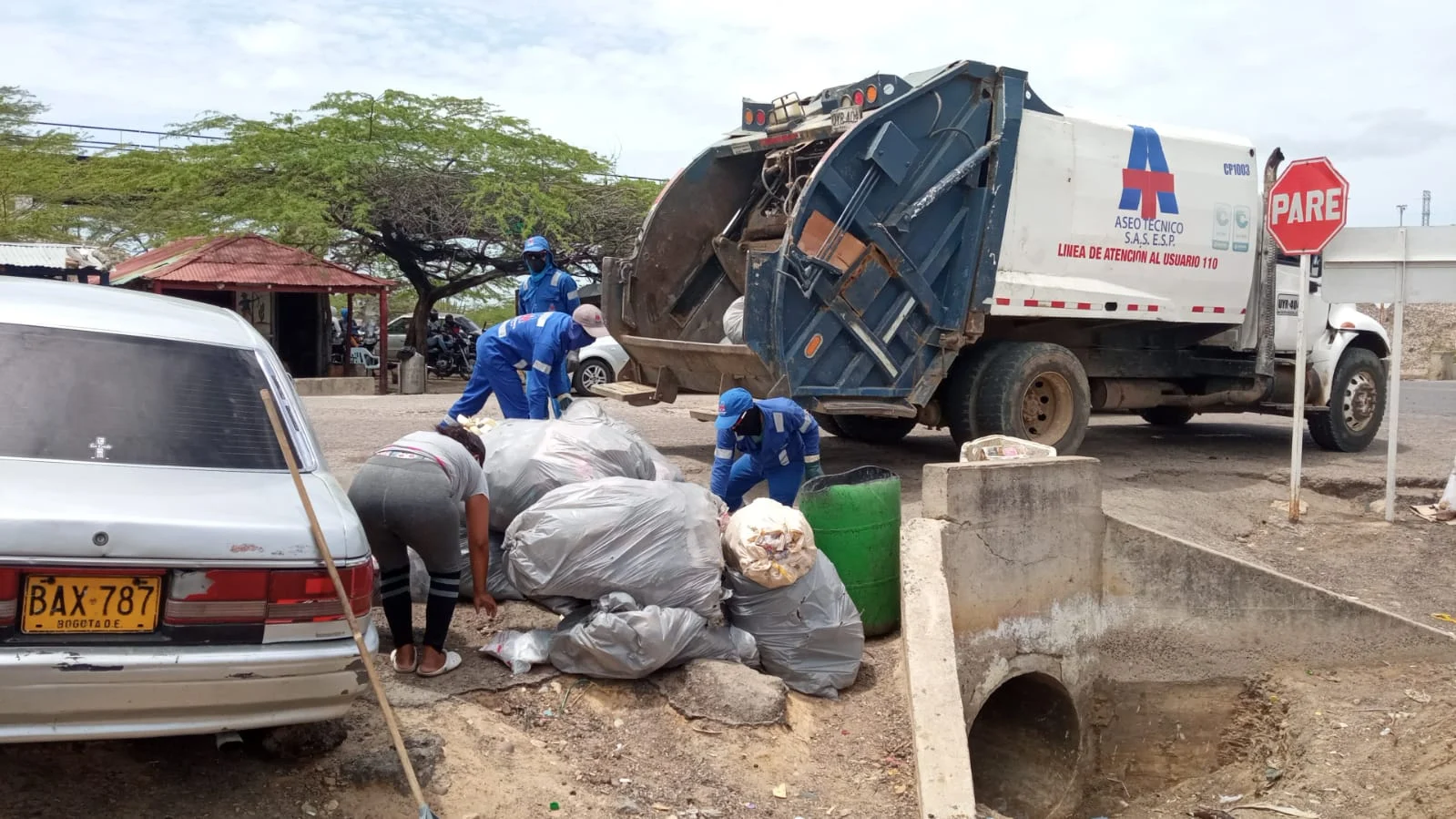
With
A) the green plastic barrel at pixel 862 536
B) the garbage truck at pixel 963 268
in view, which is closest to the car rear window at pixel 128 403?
the green plastic barrel at pixel 862 536

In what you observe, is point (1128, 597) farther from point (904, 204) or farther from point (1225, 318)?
point (1225, 318)

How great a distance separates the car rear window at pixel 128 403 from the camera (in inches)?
110

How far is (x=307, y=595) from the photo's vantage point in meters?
2.75

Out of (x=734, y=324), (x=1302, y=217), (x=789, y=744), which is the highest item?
(x=1302, y=217)

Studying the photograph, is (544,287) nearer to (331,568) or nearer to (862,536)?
(862,536)

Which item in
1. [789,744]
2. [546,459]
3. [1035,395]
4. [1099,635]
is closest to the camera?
[789,744]

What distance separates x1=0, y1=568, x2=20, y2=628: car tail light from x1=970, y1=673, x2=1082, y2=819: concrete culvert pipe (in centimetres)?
487

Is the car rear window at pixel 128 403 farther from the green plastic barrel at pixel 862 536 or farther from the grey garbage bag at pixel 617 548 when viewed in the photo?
the green plastic barrel at pixel 862 536

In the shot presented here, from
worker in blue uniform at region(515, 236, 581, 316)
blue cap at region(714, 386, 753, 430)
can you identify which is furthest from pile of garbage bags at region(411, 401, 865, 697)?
worker in blue uniform at region(515, 236, 581, 316)

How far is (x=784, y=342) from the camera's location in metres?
6.47

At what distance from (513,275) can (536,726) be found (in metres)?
17.4

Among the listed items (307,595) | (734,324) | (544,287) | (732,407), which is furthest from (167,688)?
(544,287)

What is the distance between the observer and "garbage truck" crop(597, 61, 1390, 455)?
22.0 feet

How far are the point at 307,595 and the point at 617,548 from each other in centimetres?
154
